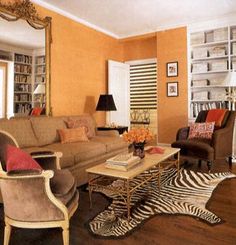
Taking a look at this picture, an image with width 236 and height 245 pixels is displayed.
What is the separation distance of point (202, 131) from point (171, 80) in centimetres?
171

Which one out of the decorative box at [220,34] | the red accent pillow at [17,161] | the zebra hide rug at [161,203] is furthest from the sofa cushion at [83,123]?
the decorative box at [220,34]

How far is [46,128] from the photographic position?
371 centimetres

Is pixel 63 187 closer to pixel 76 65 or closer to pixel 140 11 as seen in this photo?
pixel 76 65

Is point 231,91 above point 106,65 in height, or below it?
below

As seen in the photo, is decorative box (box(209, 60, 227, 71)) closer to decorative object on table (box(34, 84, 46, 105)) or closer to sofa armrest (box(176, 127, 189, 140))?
sofa armrest (box(176, 127, 189, 140))

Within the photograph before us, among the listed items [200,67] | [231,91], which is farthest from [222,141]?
[200,67]

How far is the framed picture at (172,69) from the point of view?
543cm

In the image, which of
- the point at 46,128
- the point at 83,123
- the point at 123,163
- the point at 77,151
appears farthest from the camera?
the point at 83,123

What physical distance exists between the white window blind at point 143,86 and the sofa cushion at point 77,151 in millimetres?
3600

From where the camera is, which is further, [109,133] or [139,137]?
[109,133]

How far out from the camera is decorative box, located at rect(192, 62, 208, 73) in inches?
202

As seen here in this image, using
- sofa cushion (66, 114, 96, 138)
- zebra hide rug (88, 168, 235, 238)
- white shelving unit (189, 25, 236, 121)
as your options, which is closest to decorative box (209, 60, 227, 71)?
white shelving unit (189, 25, 236, 121)

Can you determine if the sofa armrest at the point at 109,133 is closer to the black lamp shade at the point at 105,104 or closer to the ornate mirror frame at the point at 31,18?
the black lamp shade at the point at 105,104

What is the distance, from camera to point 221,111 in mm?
4340
